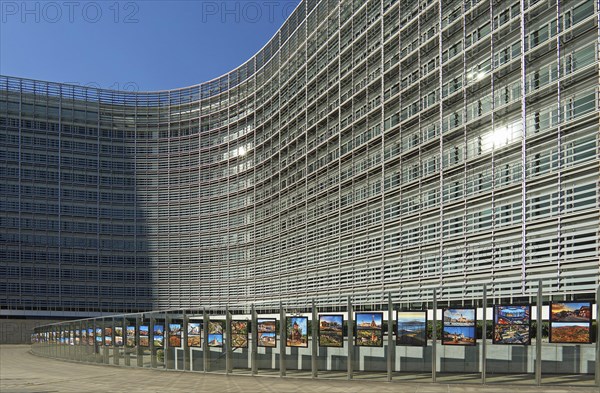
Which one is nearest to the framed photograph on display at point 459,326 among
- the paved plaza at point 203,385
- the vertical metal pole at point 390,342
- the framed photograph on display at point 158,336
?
the paved plaza at point 203,385

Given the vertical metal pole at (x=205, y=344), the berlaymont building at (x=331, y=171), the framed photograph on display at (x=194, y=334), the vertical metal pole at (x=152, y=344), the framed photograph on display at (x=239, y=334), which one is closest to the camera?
the framed photograph on display at (x=239, y=334)

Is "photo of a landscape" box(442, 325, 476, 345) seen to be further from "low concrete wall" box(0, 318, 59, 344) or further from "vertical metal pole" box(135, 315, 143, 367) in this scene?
"low concrete wall" box(0, 318, 59, 344)

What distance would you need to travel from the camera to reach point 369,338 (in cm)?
2397

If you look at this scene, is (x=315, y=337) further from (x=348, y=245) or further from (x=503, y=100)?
(x=348, y=245)

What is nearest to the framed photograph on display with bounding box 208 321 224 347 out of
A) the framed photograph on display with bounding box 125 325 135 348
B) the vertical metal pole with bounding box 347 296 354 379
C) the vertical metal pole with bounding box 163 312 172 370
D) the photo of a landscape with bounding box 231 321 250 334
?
the photo of a landscape with bounding box 231 321 250 334

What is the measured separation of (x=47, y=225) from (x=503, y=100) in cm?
7521

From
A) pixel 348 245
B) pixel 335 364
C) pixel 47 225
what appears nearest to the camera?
pixel 335 364

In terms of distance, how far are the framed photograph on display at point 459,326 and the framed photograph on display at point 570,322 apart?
2.59m

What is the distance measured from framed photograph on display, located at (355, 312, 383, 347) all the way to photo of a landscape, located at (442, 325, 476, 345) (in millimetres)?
2511

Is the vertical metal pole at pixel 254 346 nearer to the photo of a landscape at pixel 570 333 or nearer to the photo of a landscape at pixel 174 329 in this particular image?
the photo of a landscape at pixel 174 329

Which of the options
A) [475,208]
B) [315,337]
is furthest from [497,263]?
[315,337]

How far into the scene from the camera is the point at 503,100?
40.4 m

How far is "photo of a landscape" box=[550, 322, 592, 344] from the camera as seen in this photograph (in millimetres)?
20000

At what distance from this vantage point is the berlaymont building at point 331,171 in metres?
36.3
